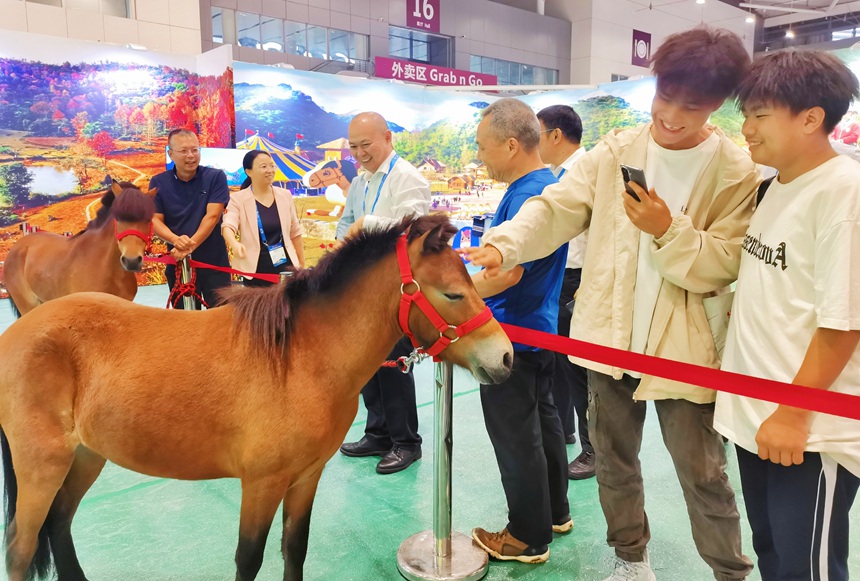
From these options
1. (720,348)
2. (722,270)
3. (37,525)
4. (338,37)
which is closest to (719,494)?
(720,348)

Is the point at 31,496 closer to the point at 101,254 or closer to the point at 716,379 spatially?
the point at 716,379

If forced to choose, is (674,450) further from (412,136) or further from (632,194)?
(412,136)

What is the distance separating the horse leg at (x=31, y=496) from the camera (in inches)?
68.7

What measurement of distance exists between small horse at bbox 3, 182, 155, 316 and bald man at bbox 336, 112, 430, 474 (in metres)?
1.27

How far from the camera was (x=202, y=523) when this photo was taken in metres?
2.69

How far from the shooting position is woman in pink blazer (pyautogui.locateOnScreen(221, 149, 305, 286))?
12.9 ft

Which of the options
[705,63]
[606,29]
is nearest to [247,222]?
[705,63]

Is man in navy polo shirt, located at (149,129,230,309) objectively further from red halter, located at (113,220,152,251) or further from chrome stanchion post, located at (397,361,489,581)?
chrome stanchion post, located at (397,361,489,581)

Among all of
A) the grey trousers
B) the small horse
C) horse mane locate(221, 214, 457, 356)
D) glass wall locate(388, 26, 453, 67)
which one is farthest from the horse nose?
glass wall locate(388, 26, 453, 67)

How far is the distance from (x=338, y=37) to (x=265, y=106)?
6.22 metres

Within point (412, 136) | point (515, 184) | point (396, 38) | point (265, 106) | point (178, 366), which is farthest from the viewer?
point (396, 38)

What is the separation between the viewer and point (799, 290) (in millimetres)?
1323

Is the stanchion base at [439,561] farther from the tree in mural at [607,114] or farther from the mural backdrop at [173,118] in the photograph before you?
the tree in mural at [607,114]

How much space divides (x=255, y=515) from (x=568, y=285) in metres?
2.26
